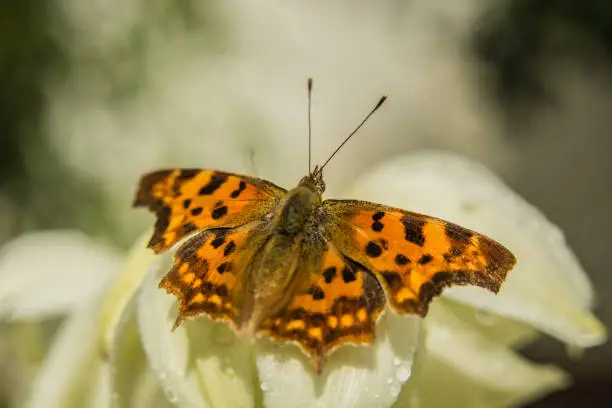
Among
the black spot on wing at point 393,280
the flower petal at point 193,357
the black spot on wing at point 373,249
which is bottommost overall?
→ the flower petal at point 193,357

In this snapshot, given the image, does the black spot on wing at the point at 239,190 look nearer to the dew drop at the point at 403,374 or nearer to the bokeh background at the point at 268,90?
the dew drop at the point at 403,374

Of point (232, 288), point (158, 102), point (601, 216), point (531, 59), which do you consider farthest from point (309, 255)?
point (601, 216)

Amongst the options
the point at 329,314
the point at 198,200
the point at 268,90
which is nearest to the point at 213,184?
the point at 198,200

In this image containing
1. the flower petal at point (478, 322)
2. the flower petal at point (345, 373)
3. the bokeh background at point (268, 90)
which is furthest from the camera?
the bokeh background at point (268, 90)

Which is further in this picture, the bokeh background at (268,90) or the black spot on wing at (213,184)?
the bokeh background at (268,90)

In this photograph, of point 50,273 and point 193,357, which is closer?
point 193,357

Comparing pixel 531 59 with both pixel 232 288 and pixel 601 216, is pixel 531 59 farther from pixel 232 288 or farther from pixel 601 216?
pixel 232 288

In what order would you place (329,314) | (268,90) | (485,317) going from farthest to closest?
(268,90), (485,317), (329,314)

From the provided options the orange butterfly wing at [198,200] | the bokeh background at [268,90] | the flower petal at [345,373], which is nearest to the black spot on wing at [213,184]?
the orange butterfly wing at [198,200]

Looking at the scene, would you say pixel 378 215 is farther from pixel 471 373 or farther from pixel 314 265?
pixel 471 373
